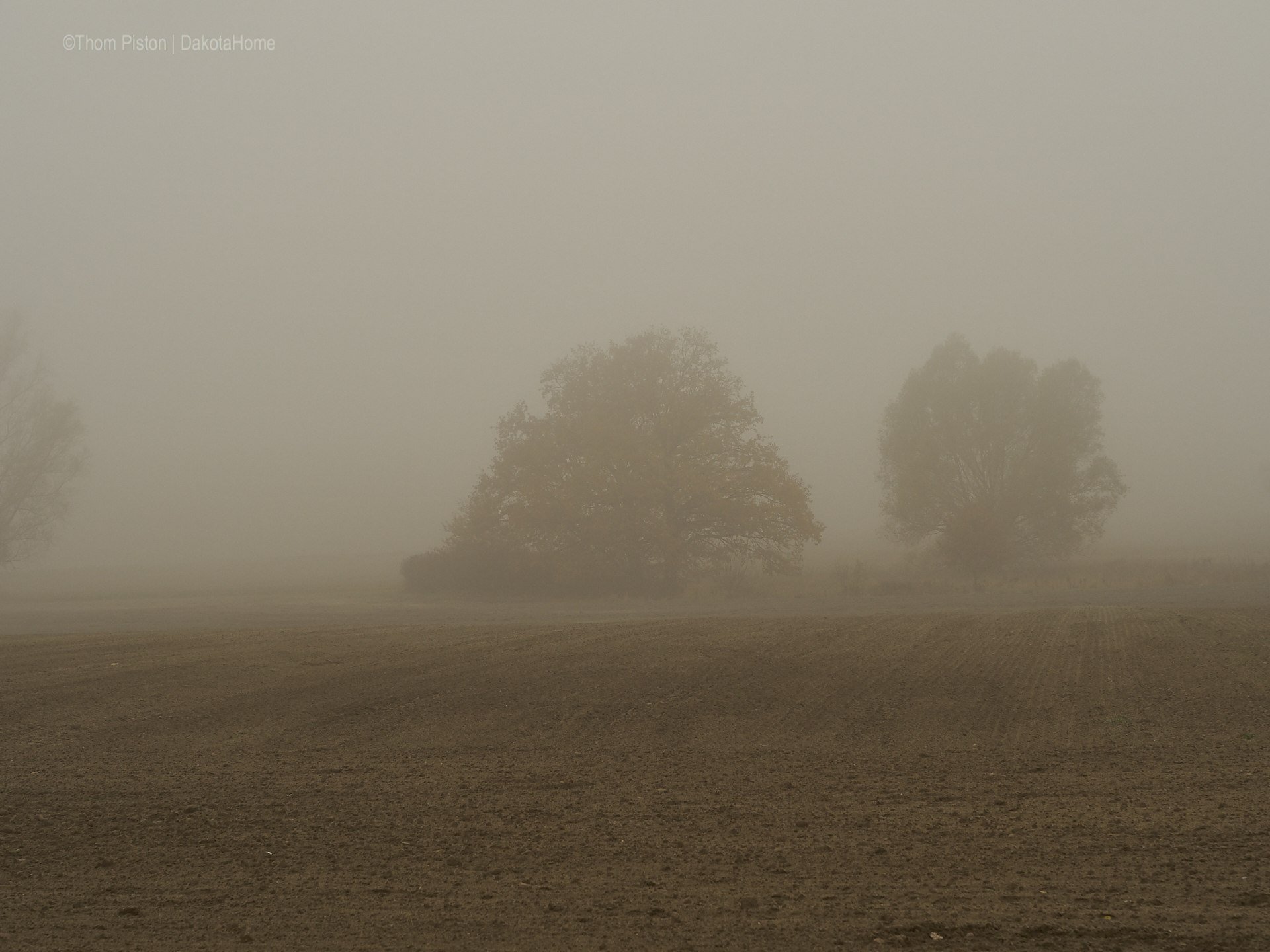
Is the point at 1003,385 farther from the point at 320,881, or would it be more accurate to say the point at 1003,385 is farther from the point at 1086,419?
the point at 320,881

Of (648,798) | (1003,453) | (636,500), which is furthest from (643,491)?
(648,798)

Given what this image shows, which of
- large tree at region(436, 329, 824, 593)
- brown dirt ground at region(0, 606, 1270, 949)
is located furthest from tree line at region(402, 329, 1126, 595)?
brown dirt ground at region(0, 606, 1270, 949)

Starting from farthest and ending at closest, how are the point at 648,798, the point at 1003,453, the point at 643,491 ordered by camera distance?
the point at 1003,453 → the point at 643,491 → the point at 648,798

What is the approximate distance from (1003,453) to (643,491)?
2035 cm

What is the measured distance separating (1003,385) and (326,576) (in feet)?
138

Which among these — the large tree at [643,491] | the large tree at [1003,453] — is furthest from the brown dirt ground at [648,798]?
the large tree at [1003,453]

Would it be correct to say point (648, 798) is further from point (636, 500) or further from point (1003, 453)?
point (1003, 453)

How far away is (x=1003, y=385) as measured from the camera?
150 ft

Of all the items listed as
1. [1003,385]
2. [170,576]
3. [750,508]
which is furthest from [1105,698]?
[170,576]

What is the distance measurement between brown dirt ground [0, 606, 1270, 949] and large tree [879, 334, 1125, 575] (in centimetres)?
3082

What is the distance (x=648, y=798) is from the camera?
292 inches

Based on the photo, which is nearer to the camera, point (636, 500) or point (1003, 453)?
point (636, 500)

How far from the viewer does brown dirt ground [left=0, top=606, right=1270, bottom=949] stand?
16.8ft

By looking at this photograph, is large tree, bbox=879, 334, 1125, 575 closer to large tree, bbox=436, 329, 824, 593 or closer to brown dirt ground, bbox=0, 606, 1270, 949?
large tree, bbox=436, 329, 824, 593
